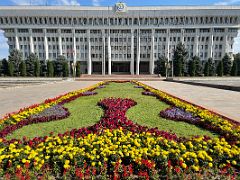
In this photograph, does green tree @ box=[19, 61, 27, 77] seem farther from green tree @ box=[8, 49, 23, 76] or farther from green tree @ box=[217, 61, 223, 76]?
green tree @ box=[217, 61, 223, 76]

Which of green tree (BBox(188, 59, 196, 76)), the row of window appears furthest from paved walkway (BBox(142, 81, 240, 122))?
the row of window

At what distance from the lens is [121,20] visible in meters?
53.5

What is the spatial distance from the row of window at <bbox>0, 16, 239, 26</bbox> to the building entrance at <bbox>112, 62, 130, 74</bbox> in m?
12.4


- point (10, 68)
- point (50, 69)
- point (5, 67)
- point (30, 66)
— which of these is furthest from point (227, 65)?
point (5, 67)

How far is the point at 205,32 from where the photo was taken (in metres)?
53.5

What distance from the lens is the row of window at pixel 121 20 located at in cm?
5247

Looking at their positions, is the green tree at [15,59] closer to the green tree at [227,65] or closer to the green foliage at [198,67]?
the green foliage at [198,67]

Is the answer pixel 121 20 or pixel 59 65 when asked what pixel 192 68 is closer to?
pixel 121 20

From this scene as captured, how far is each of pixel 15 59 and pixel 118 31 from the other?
30.8m

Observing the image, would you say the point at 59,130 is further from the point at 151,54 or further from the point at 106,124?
the point at 151,54

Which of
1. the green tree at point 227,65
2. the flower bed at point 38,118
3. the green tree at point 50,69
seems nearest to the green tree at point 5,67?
the green tree at point 50,69

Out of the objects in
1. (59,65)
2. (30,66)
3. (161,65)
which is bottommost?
(30,66)

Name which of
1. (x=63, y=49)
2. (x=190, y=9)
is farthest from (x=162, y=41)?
(x=63, y=49)

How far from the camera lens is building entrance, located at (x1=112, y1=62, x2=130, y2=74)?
5800 centimetres
